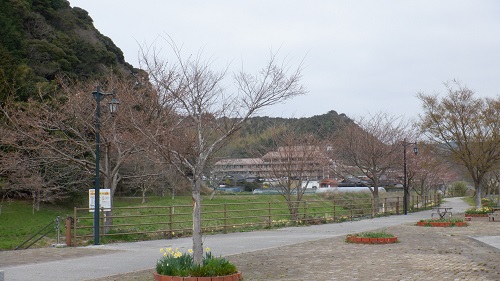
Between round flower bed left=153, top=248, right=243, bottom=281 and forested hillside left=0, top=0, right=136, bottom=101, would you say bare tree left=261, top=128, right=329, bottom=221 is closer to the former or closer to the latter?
round flower bed left=153, top=248, right=243, bottom=281

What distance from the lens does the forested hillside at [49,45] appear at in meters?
43.8

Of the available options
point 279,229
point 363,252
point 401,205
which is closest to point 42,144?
point 279,229

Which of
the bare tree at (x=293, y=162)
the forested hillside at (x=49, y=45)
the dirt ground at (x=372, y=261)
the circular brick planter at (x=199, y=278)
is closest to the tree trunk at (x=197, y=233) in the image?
the circular brick planter at (x=199, y=278)

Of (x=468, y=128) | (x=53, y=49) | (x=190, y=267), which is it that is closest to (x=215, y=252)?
(x=190, y=267)

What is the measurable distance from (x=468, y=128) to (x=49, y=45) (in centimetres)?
3721

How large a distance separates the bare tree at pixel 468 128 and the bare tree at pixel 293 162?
372 inches

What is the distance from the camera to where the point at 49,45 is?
50.2m

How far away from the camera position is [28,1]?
184 feet

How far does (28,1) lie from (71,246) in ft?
156

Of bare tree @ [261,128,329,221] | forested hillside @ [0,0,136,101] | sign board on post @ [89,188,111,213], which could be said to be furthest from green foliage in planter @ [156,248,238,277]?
forested hillside @ [0,0,136,101]

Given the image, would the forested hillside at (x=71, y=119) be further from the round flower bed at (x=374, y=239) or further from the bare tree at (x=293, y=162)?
the round flower bed at (x=374, y=239)

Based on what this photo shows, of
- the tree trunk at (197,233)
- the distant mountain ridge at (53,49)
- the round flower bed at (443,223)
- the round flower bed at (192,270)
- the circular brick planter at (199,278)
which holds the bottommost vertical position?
the round flower bed at (443,223)

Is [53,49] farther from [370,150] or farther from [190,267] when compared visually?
[190,267]

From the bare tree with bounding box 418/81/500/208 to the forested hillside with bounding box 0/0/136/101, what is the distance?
74.5ft
